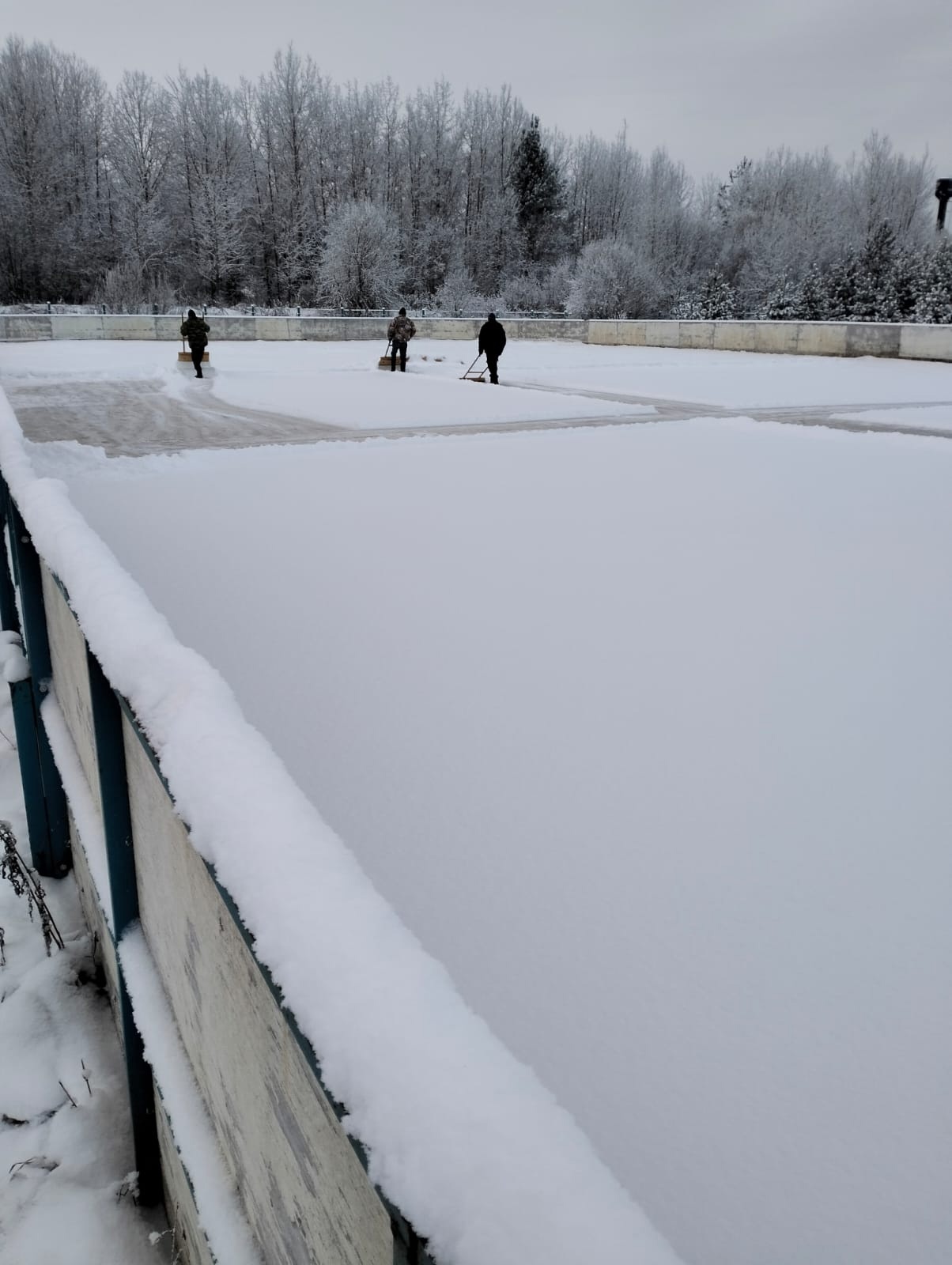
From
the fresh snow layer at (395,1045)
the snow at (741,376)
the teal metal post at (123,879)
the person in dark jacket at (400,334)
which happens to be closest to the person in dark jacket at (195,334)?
the person in dark jacket at (400,334)

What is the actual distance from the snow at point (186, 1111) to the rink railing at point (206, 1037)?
3 cm

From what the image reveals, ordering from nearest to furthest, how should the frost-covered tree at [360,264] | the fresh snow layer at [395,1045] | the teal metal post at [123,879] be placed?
1. the fresh snow layer at [395,1045]
2. the teal metal post at [123,879]
3. the frost-covered tree at [360,264]

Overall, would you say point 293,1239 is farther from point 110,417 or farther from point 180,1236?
point 110,417

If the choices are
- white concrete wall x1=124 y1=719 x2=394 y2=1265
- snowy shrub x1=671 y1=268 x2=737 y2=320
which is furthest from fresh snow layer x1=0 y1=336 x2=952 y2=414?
white concrete wall x1=124 y1=719 x2=394 y2=1265

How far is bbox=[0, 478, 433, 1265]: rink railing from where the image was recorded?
42.6 inches

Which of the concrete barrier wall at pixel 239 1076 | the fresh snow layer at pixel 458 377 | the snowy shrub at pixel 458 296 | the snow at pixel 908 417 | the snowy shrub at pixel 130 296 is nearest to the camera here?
the concrete barrier wall at pixel 239 1076

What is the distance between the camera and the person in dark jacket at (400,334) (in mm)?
17678

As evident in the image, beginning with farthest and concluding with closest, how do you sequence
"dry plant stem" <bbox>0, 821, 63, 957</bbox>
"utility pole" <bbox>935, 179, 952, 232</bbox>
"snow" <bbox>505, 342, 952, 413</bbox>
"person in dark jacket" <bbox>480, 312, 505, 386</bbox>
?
"utility pole" <bbox>935, 179, 952, 232</bbox> < "person in dark jacket" <bbox>480, 312, 505, 386</bbox> < "snow" <bbox>505, 342, 952, 413</bbox> < "dry plant stem" <bbox>0, 821, 63, 957</bbox>

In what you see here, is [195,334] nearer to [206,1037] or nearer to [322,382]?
[322,382]

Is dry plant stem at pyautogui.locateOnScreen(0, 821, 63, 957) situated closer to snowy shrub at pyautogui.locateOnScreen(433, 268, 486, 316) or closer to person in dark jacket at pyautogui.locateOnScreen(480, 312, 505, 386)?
person in dark jacket at pyautogui.locateOnScreen(480, 312, 505, 386)

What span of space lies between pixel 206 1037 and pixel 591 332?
3017 cm

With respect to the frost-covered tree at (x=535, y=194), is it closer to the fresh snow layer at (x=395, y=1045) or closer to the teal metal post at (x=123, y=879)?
the teal metal post at (x=123, y=879)

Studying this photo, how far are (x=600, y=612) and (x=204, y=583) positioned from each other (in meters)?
2.14

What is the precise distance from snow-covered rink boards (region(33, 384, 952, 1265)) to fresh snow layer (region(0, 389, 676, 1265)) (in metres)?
1.08
